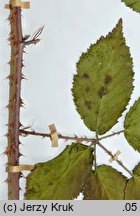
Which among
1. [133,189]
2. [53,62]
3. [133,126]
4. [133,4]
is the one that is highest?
[133,4]

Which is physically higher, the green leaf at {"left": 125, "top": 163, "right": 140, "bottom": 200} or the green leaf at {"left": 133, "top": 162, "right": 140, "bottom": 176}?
the green leaf at {"left": 133, "top": 162, "right": 140, "bottom": 176}

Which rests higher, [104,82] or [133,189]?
[104,82]

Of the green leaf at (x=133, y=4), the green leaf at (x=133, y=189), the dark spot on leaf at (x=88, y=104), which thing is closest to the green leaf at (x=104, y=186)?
the green leaf at (x=133, y=189)

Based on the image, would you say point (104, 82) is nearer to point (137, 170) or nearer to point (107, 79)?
point (107, 79)

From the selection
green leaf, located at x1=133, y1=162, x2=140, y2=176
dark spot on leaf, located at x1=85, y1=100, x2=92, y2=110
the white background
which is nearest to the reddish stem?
the white background

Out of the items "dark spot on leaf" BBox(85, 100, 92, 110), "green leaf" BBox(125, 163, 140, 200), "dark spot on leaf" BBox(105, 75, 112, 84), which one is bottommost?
"green leaf" BBox(125, 163, 140, 200)

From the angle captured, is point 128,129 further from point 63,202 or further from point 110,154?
point 63,202

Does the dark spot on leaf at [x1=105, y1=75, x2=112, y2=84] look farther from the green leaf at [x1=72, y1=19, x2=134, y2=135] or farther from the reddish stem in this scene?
the reddish stem

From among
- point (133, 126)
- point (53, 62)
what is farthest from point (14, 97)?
point (133, 126)
